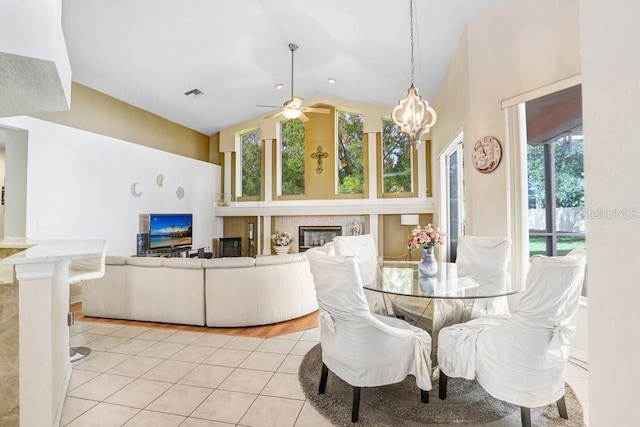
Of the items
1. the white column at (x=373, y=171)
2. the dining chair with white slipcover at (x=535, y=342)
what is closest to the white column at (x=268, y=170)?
the white column at (x=373, y=171)

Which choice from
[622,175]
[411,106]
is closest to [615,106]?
[622,175]

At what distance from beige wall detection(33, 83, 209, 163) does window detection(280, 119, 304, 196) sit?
7.29 feet

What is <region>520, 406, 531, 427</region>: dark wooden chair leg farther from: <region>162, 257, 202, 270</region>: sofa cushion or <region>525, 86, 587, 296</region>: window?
<region>162, 257, 202, 270</region>: sofa cushion

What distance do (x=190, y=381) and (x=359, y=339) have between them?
1.48 m

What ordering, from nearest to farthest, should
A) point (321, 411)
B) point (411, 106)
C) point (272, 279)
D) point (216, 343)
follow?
point (321, 411) → point (411, 106) → point (216, 343) → point (272, 279)

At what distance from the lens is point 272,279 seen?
382 centimetres

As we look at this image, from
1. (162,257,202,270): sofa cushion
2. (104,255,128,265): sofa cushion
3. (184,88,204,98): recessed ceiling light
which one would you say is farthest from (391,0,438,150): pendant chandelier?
(184,88,204,98): recessed ceiling light

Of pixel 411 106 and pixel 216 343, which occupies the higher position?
pixel 411 106

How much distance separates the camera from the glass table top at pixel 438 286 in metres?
2.21

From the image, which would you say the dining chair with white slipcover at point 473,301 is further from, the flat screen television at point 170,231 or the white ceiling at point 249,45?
the flat screen television at point 170,231

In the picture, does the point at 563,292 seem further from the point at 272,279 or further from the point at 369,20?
A: the point at 369,20

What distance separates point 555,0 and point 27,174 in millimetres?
6127

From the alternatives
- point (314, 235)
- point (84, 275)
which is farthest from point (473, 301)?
point (314, 235)

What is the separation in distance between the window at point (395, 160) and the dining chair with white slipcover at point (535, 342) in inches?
219
